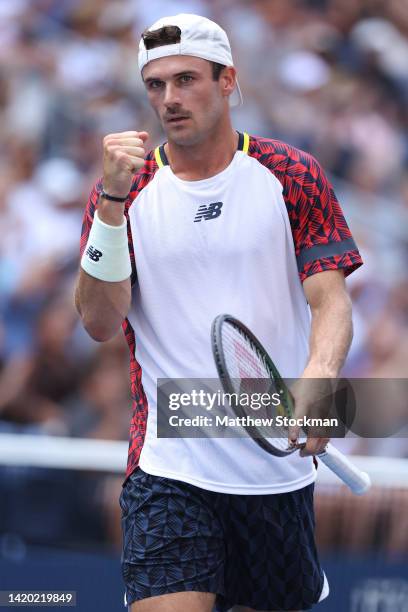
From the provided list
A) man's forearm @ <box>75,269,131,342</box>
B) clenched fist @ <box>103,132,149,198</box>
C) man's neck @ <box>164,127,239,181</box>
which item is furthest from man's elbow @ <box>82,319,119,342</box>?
man's neck @ <box>164,127,239,181</box>

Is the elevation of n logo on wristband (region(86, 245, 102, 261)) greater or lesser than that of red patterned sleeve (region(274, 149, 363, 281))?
lesser

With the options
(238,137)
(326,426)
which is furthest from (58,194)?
(326,426)

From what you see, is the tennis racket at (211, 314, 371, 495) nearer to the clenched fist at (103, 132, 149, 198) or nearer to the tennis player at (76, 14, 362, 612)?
the tennis player at (76, 14, 362, 612)

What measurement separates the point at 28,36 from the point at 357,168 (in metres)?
2.50

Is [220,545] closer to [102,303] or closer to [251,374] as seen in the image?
[251,374]

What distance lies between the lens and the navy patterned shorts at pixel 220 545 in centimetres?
324

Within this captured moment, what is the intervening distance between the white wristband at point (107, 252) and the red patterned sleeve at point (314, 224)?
533mm

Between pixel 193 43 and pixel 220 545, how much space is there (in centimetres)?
150

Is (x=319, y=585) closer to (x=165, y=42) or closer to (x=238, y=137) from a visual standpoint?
(x=238, y=137)

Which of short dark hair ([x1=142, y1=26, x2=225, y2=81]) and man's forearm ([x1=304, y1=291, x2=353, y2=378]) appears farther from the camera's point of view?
short dark hair ([x1=142, y1=26, x2=225, y2=81])

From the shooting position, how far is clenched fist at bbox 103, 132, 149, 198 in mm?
3082

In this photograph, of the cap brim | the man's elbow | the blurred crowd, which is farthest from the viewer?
the blurred crowd

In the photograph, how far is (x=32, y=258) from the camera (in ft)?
21.5

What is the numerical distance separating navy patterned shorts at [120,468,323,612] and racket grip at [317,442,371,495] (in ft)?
0.61
